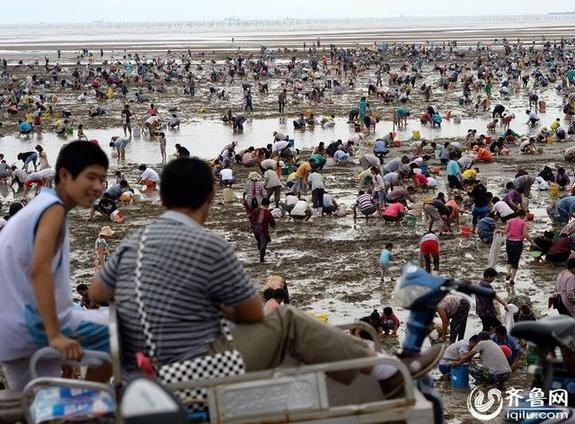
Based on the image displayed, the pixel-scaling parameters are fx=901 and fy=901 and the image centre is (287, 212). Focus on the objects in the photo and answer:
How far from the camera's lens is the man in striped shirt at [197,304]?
334 centimetres

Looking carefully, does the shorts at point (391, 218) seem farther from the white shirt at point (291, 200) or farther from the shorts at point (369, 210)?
the white shirt at point (291, 200)

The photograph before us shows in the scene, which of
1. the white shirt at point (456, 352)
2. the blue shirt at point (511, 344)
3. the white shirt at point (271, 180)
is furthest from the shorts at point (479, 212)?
the white shirt at point (456, 352)

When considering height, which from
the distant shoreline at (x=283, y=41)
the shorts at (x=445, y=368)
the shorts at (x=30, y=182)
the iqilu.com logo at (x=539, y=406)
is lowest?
the distant shoreline at (x=283, y=41)

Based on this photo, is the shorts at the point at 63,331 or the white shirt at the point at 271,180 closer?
the shorts at the point at 63,331

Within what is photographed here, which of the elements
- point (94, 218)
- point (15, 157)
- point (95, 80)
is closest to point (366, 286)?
point (94, 218)

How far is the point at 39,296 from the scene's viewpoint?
3.49 m

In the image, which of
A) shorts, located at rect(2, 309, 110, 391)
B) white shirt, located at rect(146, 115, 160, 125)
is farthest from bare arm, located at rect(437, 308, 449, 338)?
white shirt, located at rect(146, 115, 160, 125)

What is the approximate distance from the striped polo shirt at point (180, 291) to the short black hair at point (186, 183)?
0.11m

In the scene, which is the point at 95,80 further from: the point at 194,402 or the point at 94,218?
the point at 194,402

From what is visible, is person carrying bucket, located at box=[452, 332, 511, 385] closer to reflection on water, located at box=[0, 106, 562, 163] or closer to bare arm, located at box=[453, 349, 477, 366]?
bare arm, located at box=[453, 349, 477, 366]

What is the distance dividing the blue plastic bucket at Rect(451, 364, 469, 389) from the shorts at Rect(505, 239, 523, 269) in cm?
434

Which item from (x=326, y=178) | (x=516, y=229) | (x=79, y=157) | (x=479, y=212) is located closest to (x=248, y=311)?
(x=79, y=157)

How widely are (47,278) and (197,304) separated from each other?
0.62 meters

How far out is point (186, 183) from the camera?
3.52m
